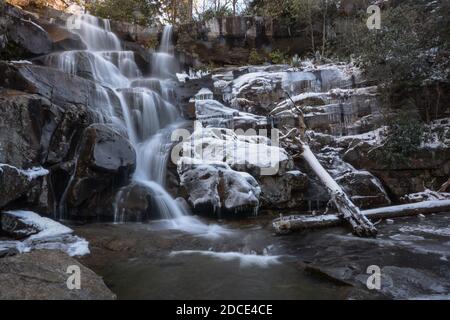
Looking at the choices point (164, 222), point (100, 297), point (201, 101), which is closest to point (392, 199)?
point (164, 222)

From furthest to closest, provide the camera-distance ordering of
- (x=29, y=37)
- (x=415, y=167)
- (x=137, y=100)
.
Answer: (x=29, y=37)
(x=137, y=100)
(x=415, y=167)

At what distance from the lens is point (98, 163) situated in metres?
7.60

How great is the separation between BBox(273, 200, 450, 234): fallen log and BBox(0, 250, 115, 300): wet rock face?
3766 mm

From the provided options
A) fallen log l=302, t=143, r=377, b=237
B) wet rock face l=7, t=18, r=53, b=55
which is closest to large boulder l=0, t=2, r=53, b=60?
wet rock face l=7, t=18, r=53, b=55

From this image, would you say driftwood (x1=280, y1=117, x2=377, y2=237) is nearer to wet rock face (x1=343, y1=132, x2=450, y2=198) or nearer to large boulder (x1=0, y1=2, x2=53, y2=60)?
wet rock face (x1=343, y1=132, x2=450, y2=198)

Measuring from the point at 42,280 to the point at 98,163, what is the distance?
14.7 ft

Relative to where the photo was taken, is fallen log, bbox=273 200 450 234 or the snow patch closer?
the snow patch

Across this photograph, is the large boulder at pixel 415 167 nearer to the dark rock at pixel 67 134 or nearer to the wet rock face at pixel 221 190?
the wet rock face at pixel 221 190

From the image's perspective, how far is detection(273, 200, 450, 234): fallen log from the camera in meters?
6.49

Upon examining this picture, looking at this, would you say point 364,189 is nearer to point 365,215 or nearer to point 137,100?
point 365,215

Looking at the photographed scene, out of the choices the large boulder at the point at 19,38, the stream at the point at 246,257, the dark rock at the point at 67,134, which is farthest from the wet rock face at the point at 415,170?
the large boulder at the point at 19,38

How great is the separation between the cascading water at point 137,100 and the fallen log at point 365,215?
4.72 ft

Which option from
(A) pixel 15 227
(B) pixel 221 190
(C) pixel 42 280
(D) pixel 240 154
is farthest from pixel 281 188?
(C) pixel 42 280

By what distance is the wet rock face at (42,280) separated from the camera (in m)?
3.11
